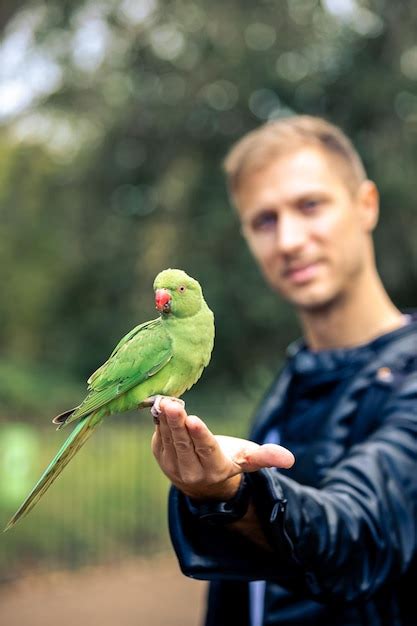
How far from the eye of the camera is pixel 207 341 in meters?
1.66

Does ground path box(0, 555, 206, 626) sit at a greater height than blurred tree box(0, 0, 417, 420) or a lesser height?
lesser

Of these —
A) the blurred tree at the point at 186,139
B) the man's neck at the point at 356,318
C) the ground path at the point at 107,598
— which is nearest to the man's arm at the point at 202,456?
the man's neck at the point at 356,318

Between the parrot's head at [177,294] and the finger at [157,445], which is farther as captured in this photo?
the finger at [157,445]

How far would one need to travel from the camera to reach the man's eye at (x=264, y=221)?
331 centimetres

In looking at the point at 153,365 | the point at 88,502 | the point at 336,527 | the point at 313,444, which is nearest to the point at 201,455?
the point at 153,365

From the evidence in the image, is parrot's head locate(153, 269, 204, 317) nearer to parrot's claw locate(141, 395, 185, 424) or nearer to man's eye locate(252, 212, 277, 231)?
parrot's claw locate(141, 395, 185, 424)

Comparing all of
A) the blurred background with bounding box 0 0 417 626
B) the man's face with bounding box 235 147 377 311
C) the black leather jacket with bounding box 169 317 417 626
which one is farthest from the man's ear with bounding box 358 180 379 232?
the blurred background with bounding box 0 0 417 626

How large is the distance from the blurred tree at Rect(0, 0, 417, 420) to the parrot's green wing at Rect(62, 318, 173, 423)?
1225cm

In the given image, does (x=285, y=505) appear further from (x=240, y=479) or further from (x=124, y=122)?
(x=124, y=122)

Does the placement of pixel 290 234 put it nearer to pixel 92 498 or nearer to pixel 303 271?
pixel 303 271

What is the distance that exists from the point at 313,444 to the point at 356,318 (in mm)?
758

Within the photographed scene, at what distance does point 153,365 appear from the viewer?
1.68 metres

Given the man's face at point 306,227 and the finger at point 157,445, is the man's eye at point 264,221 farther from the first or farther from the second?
the finger at point 157,445

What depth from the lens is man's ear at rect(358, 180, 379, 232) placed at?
363 cm
